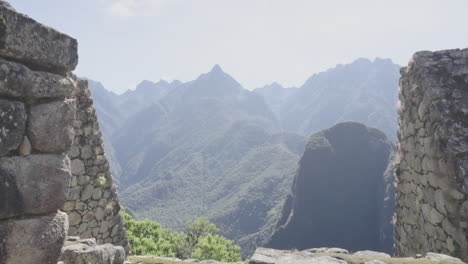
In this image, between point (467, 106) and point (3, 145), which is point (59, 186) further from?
point (467, 106)

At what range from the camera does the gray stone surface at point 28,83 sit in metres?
2.43

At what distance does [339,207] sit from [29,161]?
107072 mm

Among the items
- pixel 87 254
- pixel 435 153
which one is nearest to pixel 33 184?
pixel 87 254

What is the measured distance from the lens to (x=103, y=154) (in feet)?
27.2

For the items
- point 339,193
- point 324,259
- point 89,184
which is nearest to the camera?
point 324,259

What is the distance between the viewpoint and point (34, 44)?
8.52ft

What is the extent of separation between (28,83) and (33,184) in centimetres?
69

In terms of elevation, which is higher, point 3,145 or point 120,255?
point 3,145

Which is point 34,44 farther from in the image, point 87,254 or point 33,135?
point 87,254

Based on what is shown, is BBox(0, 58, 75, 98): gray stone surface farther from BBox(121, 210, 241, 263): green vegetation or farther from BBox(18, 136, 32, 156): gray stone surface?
BBox(121, 210, 241, 263): green vegetation

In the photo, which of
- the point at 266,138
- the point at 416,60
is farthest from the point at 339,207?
the point at 416,60

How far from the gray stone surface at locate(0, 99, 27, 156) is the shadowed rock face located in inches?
3532

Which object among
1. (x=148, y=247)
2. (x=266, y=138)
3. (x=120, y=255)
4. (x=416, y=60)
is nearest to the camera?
(x=120, y=255)

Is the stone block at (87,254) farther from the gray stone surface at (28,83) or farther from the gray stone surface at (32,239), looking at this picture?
the gray stone surface at (28,83)
